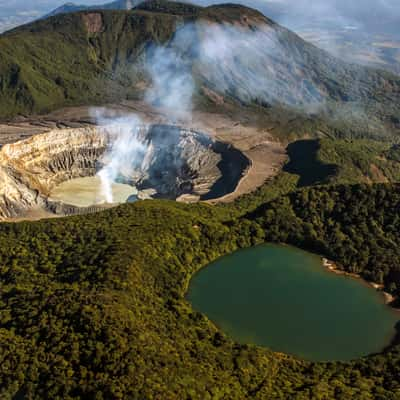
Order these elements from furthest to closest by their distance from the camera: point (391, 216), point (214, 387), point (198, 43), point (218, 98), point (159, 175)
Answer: point (198, 43)
point (218, 98)
point (159, 175)
point (391, 216)
point (214, 387)

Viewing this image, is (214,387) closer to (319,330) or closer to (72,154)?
(319,330)

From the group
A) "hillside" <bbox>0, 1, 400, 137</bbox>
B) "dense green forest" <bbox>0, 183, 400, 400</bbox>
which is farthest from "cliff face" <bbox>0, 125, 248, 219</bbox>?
"hillside" <bbox>0, 1, 400, 137</bbox>

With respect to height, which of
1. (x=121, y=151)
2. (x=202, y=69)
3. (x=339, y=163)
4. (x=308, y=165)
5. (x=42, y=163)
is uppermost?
(x=202, y=69)

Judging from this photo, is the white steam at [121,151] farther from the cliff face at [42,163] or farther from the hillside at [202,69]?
the hillside at [202,69]

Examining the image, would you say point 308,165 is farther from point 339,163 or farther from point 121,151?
point 121,151

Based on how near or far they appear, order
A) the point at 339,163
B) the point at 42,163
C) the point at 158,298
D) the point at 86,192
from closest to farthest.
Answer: the point at 158,298, the point at 86,192, the point at 339,163, the point at 42,163

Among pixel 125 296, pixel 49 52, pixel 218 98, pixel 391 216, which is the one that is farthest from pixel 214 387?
pixel 49 52

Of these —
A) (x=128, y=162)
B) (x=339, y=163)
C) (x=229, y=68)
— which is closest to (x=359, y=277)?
(x=339, y=163)

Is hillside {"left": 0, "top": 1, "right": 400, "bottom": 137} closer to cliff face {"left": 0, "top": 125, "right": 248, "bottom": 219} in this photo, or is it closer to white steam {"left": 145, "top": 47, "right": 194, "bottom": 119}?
white steam {"left": 145, "top": 47, "right": 194, "bottom": 119}
